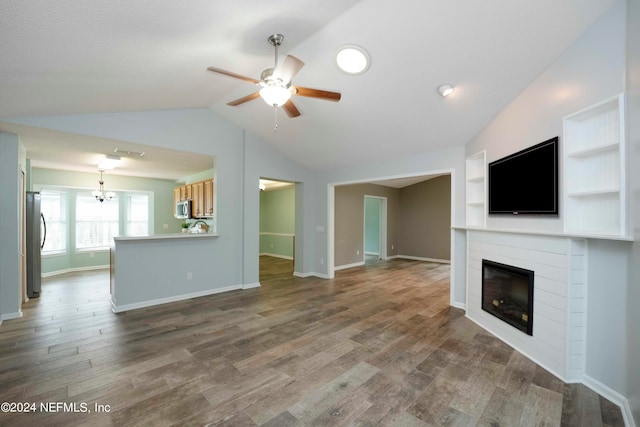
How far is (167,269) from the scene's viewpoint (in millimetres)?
4344

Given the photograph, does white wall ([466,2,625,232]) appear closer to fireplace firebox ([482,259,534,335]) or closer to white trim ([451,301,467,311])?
fireplace firebox ([482,259,534,335])

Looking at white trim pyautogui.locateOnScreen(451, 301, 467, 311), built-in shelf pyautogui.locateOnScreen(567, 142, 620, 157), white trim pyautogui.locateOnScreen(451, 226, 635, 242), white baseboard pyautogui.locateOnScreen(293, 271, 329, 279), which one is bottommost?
white baseboard pyautogui.locateOnScreen(293, 271, 329, 279)

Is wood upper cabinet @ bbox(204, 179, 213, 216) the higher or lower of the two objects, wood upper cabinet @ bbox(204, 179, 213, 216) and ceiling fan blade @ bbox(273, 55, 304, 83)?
the lower

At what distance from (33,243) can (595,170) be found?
7435 millimetres

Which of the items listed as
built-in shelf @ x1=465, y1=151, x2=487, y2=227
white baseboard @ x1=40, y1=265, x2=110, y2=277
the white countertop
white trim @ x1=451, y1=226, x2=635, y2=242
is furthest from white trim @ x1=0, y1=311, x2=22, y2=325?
built-in shelf @ x1=465, y1=151, x2=487, y2=227

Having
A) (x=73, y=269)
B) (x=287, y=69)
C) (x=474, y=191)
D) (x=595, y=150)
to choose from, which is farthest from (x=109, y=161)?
(x=595, y=150)

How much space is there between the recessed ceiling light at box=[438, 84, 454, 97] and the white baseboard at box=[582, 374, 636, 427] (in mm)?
2909

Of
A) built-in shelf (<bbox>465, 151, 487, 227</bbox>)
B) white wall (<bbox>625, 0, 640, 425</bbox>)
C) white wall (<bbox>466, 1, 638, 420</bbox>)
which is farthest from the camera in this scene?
built-in shelf (<bbox>465, 151, 487, 227</bbox>)

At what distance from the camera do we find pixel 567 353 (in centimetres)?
228

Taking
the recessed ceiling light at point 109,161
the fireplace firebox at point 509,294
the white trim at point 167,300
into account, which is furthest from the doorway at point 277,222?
the fireplace firebox at point 509,294

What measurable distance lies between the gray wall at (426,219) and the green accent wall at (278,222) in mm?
3761

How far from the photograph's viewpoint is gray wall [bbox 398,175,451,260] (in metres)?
8.27

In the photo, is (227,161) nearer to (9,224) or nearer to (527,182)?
(9,224)

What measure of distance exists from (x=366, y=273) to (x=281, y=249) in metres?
3.59
